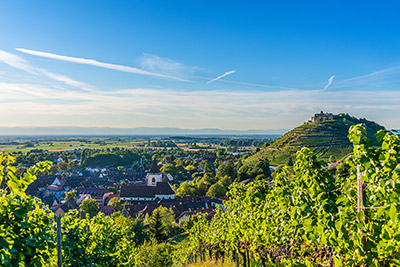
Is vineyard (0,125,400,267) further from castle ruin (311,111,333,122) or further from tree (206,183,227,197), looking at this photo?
castle ruin (311,111,333,122)

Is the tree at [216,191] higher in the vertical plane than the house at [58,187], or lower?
higher

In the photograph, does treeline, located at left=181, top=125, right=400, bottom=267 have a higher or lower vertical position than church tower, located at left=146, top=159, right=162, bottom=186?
higher

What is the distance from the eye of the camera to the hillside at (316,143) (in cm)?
9688

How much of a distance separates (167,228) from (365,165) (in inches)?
1543

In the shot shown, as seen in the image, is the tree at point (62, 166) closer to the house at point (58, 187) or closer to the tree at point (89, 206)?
the house at point (58, 187)

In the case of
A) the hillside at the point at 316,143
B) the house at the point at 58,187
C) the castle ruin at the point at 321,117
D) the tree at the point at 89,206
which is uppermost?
the castle ruin at the point at 321,117

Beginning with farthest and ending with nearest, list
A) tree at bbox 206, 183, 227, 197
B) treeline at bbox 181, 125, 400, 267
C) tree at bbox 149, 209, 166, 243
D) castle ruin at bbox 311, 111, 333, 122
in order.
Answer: castle ruin at bbox 311, 111, 333, 122 → tree at bbox 206, 183, 227, 197 → tree at bbox 149, 209, 166, 243 → treeline at bbox 181, 125, 400, 267

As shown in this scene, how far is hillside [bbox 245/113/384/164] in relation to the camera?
96.9 meters

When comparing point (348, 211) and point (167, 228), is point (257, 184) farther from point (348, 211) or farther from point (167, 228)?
point (167, 228)

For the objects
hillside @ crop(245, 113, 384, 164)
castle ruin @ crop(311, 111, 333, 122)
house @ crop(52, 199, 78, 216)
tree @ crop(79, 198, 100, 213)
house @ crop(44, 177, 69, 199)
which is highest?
castle ruin @ crop(311, 111, 333, 122)

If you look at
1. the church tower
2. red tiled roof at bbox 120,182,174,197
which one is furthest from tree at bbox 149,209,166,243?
the church tower

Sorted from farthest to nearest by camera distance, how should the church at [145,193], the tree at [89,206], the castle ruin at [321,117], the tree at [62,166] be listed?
the castle ruin at [321,117] → the tree at [62,166] → the church at [145,193] → the tree at [89,206]

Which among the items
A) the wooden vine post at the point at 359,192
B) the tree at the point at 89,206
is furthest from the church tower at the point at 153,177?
the wooden vine post at the point at 359,192

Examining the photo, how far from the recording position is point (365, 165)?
14.2ft
